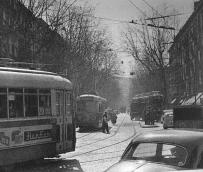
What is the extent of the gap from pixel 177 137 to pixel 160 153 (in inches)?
12.9

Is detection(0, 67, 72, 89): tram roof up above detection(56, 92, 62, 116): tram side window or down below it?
above

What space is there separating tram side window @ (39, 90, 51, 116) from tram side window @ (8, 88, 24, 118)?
0.98 m

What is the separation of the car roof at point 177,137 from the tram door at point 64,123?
7.42m

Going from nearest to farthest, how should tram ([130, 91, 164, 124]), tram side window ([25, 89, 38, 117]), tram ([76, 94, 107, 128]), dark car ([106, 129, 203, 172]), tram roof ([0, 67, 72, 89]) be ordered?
1. dark car ([106, 129, 203, 172])
2. tram roof ([0, 67, 72, 89])
3. tram side window ([25, 89, 38, 117])
4. tram ([76, 94, 107, 128])
5. tram ([130, 91, 164, 124])

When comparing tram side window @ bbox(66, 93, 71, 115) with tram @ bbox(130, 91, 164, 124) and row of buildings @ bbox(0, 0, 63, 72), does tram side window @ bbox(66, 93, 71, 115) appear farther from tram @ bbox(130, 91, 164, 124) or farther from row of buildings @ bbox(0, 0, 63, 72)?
tram @ bbox(130, 91, 164, 124)

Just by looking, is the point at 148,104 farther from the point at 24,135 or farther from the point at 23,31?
the point at 24,135

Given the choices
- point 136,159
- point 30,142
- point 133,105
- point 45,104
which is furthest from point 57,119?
point 133,105

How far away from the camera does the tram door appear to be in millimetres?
14008

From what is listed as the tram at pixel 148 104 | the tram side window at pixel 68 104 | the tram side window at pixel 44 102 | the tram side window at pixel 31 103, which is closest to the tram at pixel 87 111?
the tram at pixel 148 104

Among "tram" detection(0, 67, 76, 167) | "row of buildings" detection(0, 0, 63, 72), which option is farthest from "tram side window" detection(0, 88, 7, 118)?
"row of buildings" detection(0, 0, 63, 72)

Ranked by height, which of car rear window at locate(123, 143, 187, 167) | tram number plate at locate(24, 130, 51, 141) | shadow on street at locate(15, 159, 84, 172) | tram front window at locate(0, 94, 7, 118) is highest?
tram front window at locate(0, 94, 7, 118)

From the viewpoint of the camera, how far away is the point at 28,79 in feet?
41.4

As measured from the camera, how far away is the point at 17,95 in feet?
39.7

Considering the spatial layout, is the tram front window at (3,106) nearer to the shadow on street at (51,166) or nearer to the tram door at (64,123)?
the shadow on street at (51,166)
